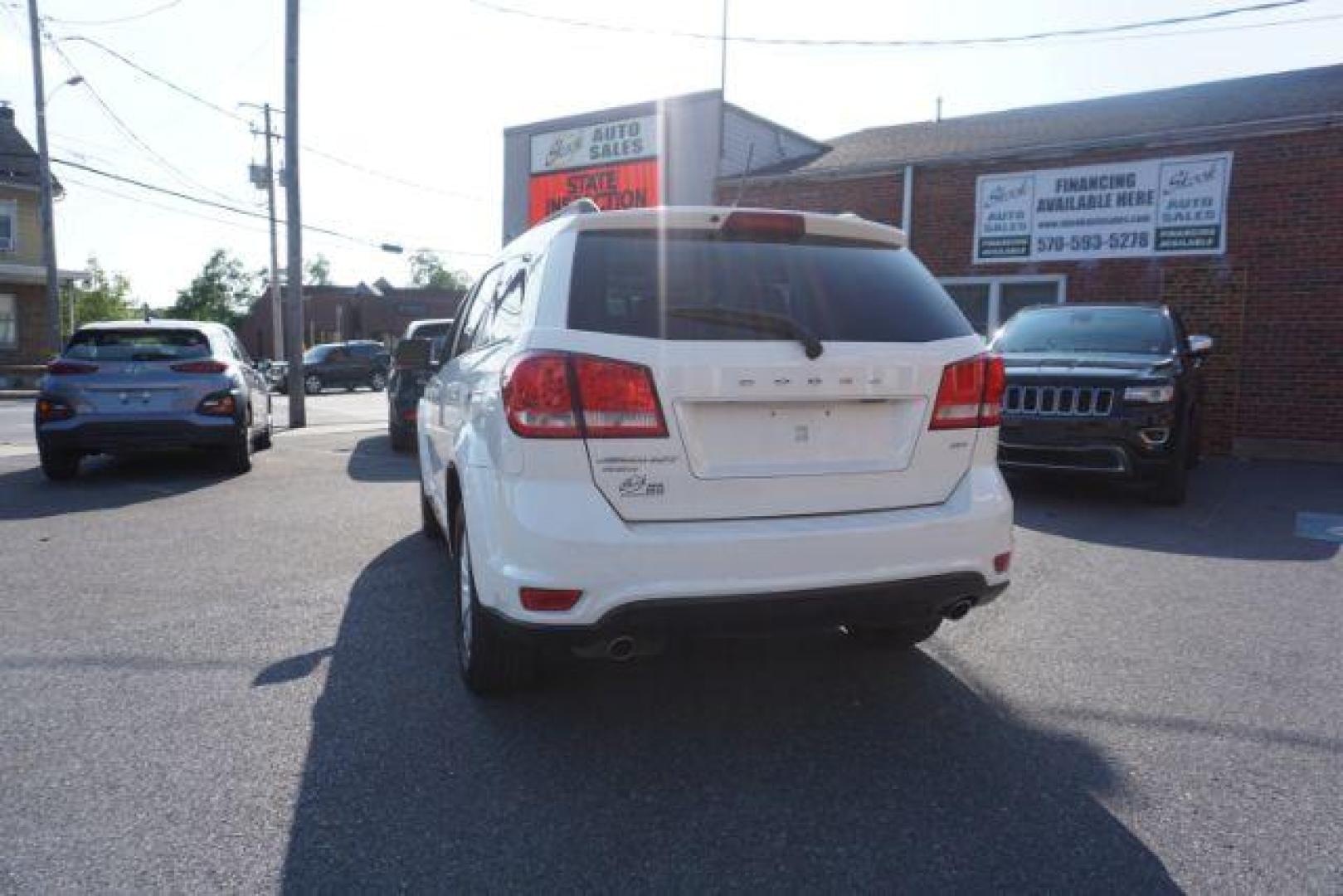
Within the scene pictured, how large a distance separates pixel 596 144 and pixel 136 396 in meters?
13.4

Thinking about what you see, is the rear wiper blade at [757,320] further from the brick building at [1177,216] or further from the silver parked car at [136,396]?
the brick building at [1177,216]

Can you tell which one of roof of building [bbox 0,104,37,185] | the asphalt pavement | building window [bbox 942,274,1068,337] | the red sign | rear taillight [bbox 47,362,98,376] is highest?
roof of building [bbox 0,104,37,185]

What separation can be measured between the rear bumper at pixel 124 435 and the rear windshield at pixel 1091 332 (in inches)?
291

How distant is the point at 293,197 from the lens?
51.5 ft

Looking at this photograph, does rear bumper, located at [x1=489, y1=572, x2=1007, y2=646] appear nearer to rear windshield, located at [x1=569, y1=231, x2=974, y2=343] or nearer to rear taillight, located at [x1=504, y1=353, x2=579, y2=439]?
rear taillight, located at [x1=504, y1=353, x2=579, y2=439]

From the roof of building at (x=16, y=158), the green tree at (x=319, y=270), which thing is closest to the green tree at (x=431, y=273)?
the green tree at (x=319, y=270)

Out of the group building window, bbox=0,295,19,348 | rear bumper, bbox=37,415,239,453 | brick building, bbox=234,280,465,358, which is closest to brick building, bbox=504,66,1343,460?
rear bumper, bbox=37,415,239,453

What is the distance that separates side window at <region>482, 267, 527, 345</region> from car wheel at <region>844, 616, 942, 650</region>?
6.09 feet

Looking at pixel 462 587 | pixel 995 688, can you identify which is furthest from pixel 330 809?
pixel 995 688

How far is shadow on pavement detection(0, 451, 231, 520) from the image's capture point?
7305 mm

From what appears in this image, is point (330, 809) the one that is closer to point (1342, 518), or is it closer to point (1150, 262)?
point (1342, 518)

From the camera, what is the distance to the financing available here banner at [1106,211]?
38.8 ft

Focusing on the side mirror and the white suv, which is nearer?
the white suv

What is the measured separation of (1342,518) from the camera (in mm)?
7066
